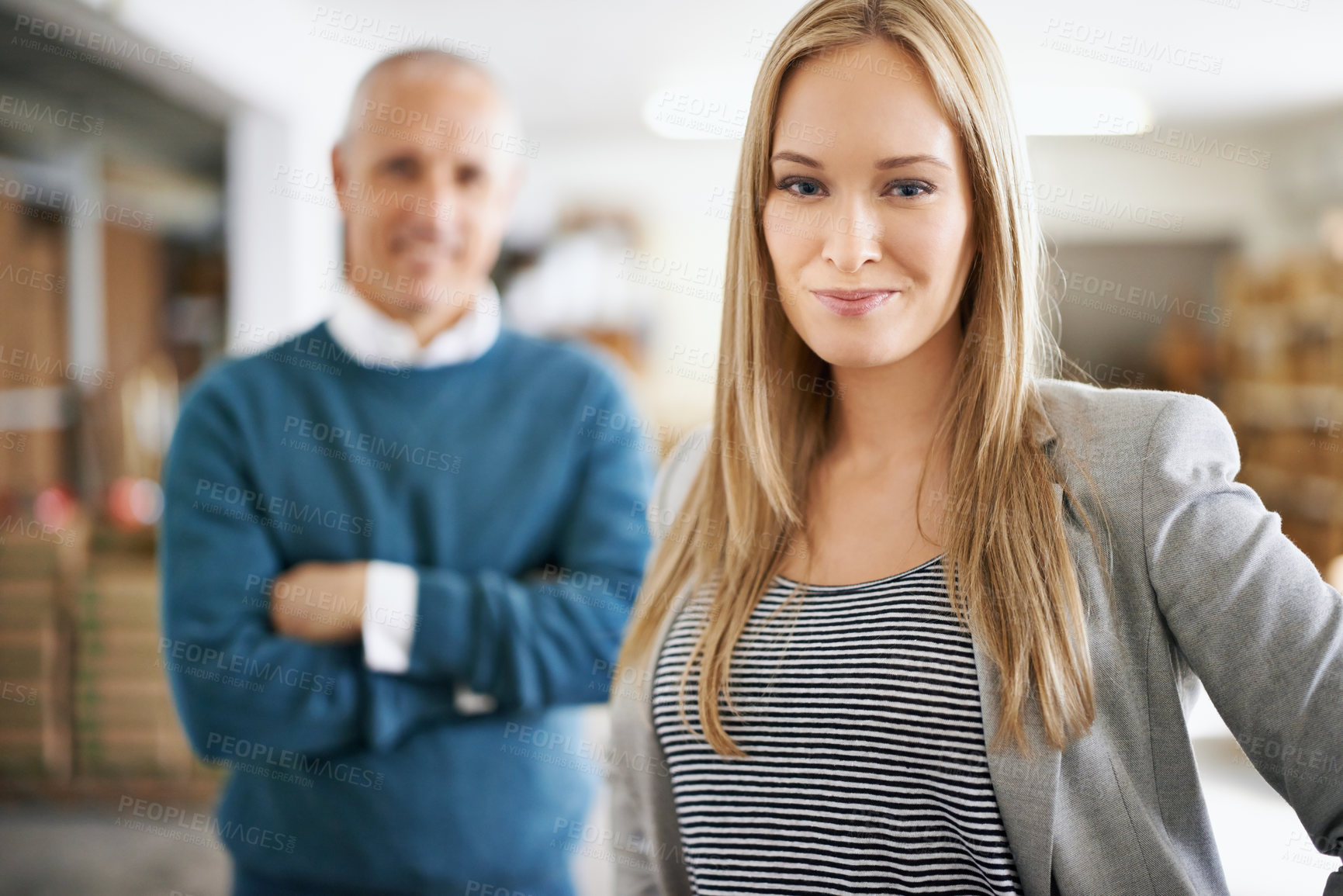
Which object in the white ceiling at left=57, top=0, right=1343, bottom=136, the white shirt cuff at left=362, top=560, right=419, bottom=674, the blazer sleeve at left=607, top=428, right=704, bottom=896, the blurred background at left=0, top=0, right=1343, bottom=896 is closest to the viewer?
the blazer sleeve at left=607, top=428, right=704, bottom=896

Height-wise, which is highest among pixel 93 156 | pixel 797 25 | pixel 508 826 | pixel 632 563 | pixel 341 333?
pixel 93 156

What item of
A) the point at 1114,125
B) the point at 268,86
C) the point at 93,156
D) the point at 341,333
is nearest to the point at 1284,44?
the point at 1114,125

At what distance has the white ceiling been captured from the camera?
350 cm

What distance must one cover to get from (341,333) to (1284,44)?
15.6ft

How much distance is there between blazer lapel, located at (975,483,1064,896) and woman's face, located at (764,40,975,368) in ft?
1.09

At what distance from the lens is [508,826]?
126 cm

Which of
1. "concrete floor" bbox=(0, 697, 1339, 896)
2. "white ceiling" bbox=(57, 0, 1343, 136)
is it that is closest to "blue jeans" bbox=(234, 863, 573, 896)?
"concrete floor" bbox=(0, 697, 1339, 896)

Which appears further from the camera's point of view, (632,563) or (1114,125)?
(1114,125)

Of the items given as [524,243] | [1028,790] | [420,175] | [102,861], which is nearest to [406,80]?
[420,175]

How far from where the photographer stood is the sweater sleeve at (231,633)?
1206mm

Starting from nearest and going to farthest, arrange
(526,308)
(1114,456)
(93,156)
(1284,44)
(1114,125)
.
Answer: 1. (1114,456)
2. (1284,44)
3. (93,156)
4. (1114,125)
5. (526,308)

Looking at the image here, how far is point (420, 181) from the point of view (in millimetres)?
1280

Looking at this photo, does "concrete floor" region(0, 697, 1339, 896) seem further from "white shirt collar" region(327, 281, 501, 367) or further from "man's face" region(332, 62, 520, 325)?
"man's face" region(332, 62, 520, 325)

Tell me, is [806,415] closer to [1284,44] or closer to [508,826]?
[508,826]
